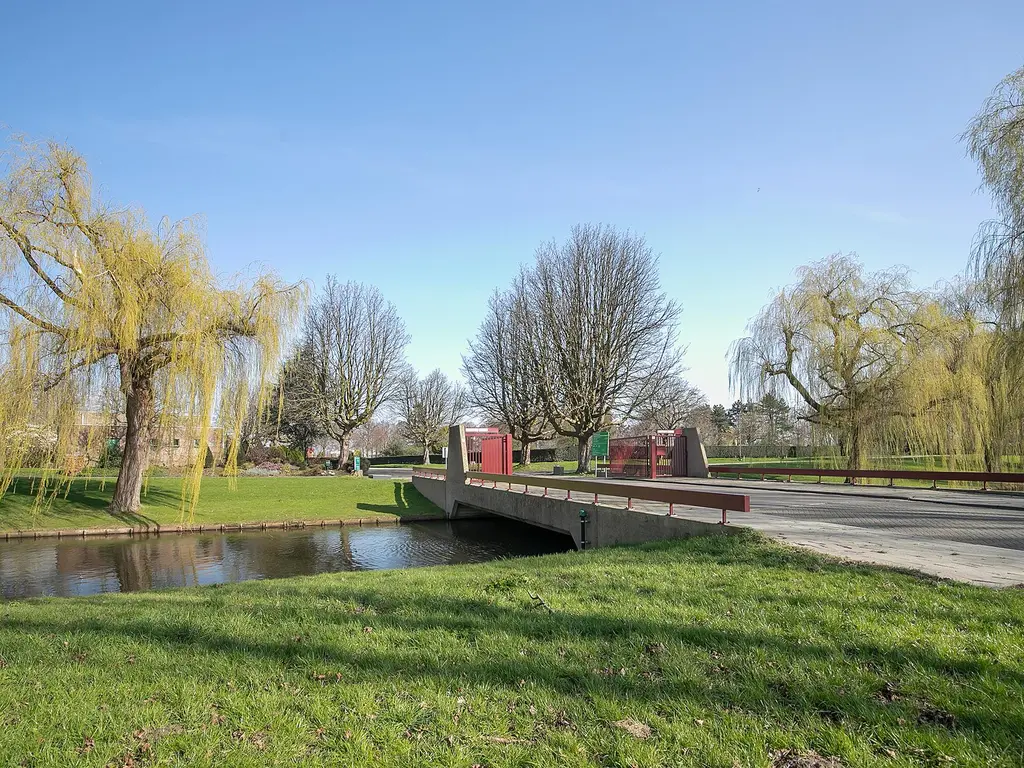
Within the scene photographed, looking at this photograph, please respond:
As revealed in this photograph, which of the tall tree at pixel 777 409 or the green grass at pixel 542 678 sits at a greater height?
the tall tree at pixel 777 409

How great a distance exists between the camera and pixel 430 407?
65062mm

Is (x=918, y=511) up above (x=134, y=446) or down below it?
below

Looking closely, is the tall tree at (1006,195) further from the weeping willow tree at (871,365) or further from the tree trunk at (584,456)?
the tree trunk at (584,456)

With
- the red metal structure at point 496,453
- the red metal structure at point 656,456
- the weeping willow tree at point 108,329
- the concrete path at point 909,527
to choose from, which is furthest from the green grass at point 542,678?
the red metal structure at point 656,456

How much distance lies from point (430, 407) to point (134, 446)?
45.1 metres

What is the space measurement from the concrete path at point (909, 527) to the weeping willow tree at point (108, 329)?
12.1 m

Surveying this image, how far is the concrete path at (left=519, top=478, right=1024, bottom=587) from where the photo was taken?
23.0 ft

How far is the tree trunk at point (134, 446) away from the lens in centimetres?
1906

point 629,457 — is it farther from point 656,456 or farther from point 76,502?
point 76,502

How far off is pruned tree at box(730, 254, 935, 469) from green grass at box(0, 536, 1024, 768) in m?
18.1

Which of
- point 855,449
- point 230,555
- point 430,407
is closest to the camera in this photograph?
point 230,555

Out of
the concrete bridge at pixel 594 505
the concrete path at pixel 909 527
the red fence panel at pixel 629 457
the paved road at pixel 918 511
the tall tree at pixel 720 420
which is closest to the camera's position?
the concrete path at pixel 909 527

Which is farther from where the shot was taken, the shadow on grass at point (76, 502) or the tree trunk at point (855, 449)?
the tree trunk at point (855, 449)

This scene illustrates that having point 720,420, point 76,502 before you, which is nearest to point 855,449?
point 76,502
